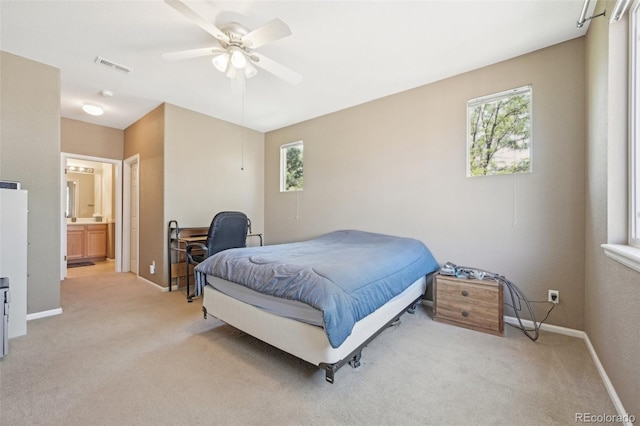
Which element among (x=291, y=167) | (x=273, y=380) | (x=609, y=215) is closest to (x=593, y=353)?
(x=609, y=215)

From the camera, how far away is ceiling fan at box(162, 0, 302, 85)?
1757 mm

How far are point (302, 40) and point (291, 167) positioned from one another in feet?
8.26

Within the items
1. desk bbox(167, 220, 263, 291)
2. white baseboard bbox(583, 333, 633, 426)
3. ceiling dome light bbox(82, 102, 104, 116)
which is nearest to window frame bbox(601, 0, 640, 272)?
white baseboard bbox(583, 333, 633, 426)

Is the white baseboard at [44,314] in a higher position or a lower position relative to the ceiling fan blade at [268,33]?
lower

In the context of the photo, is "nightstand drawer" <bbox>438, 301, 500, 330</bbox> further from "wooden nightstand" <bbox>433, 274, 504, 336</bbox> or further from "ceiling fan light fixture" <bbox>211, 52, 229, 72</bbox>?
"ceiling fan light fixture" <bbox>211, 52, 229, 72</bbox>

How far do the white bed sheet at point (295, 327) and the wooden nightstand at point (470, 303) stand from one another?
38 centimetres

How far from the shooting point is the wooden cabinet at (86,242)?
552cm

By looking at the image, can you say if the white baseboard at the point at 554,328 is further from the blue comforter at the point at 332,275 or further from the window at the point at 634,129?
the window at the point at 634,129

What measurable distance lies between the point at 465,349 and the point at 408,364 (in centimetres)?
56

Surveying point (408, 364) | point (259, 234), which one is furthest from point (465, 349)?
point (259, 234)

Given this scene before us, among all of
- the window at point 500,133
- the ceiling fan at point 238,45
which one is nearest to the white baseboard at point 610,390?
the window at point 500,133

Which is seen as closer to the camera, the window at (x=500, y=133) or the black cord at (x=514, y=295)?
the black cord at (x=514, y=295)

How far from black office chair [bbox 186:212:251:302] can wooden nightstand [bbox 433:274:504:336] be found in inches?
91.7

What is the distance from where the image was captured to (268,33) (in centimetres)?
182
